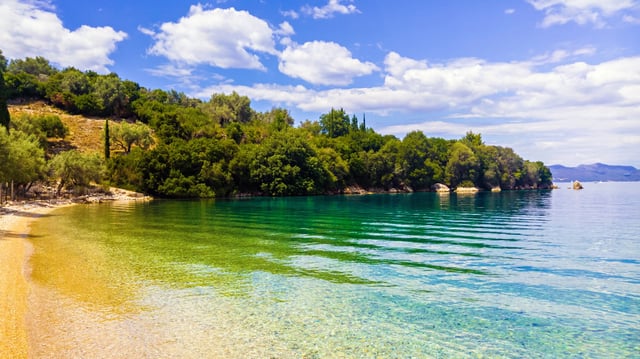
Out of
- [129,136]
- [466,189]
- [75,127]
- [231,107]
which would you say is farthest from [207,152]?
[466,189]

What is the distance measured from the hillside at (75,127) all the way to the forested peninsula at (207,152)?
1255 mm

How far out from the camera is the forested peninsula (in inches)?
3189

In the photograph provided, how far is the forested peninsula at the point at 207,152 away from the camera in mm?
81000

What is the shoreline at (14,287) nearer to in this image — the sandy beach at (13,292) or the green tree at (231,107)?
the sandy beach at (13,292)

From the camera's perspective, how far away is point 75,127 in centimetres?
11550

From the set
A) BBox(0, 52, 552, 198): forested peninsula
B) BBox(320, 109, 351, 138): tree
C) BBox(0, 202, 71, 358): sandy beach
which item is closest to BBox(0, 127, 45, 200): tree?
BBox(0, 52, 552, 198): forested peninsula

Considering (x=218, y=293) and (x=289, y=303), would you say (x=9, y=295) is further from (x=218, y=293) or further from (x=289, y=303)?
(x=289, y=303)

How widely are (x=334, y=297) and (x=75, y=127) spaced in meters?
124

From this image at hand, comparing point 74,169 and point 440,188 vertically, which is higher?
point 74,169

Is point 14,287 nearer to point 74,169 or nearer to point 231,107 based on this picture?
point 74,169

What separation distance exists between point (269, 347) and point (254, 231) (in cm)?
2364

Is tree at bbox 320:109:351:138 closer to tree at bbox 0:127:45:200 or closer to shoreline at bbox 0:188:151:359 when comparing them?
tree at bbox 0:127:45:200

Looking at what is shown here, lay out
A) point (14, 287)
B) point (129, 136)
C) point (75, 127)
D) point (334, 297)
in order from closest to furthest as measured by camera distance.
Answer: point (334, 297) → point (14, 287) → point (129, 136) → point (75, 127)

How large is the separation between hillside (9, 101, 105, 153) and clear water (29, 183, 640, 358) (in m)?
88.2
